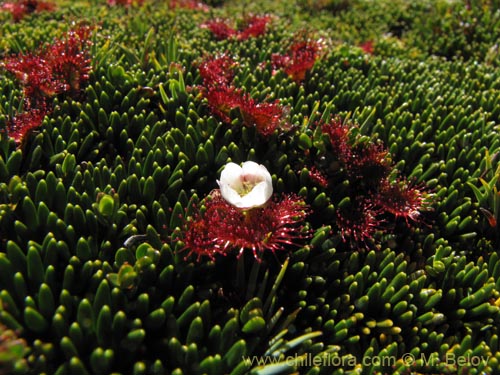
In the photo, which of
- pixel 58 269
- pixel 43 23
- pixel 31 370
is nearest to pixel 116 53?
pixel 43 23

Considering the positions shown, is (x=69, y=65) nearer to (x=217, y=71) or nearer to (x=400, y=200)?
(x=217, y=71)

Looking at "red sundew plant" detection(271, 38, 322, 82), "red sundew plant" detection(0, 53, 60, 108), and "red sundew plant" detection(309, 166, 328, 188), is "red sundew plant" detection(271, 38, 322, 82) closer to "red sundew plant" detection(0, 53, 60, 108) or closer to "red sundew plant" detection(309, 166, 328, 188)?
"red sundew plant" detection(309, 166, 328, 188)

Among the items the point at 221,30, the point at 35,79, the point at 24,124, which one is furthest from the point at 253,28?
the point at 24,124

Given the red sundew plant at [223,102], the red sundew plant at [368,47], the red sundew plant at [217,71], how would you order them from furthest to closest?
1. the red sundew plant at [368,47]
2. the red sundew plant at [217,71]
3. the red sundew plant at [223,102]

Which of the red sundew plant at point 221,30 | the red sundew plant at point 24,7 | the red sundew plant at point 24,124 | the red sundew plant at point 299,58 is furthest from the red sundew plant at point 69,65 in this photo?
the red sundew plant at point 24,7

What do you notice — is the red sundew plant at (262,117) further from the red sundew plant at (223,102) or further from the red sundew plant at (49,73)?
the red sundew plant at (49,73)

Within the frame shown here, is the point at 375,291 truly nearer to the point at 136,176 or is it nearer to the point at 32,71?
the point at 136,176

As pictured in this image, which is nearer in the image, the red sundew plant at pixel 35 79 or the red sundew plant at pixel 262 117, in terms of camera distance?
the red sundew plant at pixel 262 117
